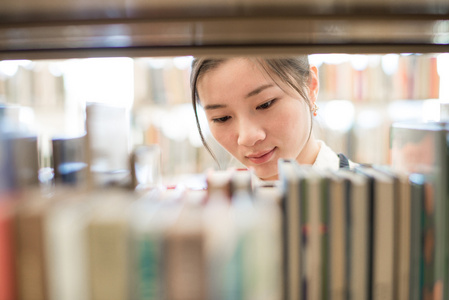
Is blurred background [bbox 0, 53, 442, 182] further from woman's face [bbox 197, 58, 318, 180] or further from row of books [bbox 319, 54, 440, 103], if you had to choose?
woman's face [bbox 197, 58, 318, 180]

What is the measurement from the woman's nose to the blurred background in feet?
3.83

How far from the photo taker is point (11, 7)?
1.52ft

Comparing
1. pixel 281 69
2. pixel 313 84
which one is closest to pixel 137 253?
pixel 281 69

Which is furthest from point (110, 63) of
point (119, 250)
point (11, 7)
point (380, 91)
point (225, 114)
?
point (119, 250)

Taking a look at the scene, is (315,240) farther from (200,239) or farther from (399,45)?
(399,45)

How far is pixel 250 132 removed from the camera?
3.81 feet

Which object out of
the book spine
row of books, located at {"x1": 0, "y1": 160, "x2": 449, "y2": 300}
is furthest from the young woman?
the book spine

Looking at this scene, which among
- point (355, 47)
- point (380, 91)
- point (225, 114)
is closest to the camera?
point (355, 47)

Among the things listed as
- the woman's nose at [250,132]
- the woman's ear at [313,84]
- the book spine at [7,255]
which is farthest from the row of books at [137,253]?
the woman's ear at [313,84]

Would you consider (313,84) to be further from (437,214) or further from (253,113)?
(437,214)

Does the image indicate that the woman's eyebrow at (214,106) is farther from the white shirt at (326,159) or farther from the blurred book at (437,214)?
the blurred book at (437,214)

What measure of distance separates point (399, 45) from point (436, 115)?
2068 mm

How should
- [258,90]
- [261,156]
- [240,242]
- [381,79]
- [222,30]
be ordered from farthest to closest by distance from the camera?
1. [381,79]
2. [261,156]
3. [258,90]
4. [222,30]
5. [240,242]

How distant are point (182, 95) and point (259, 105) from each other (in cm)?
126
